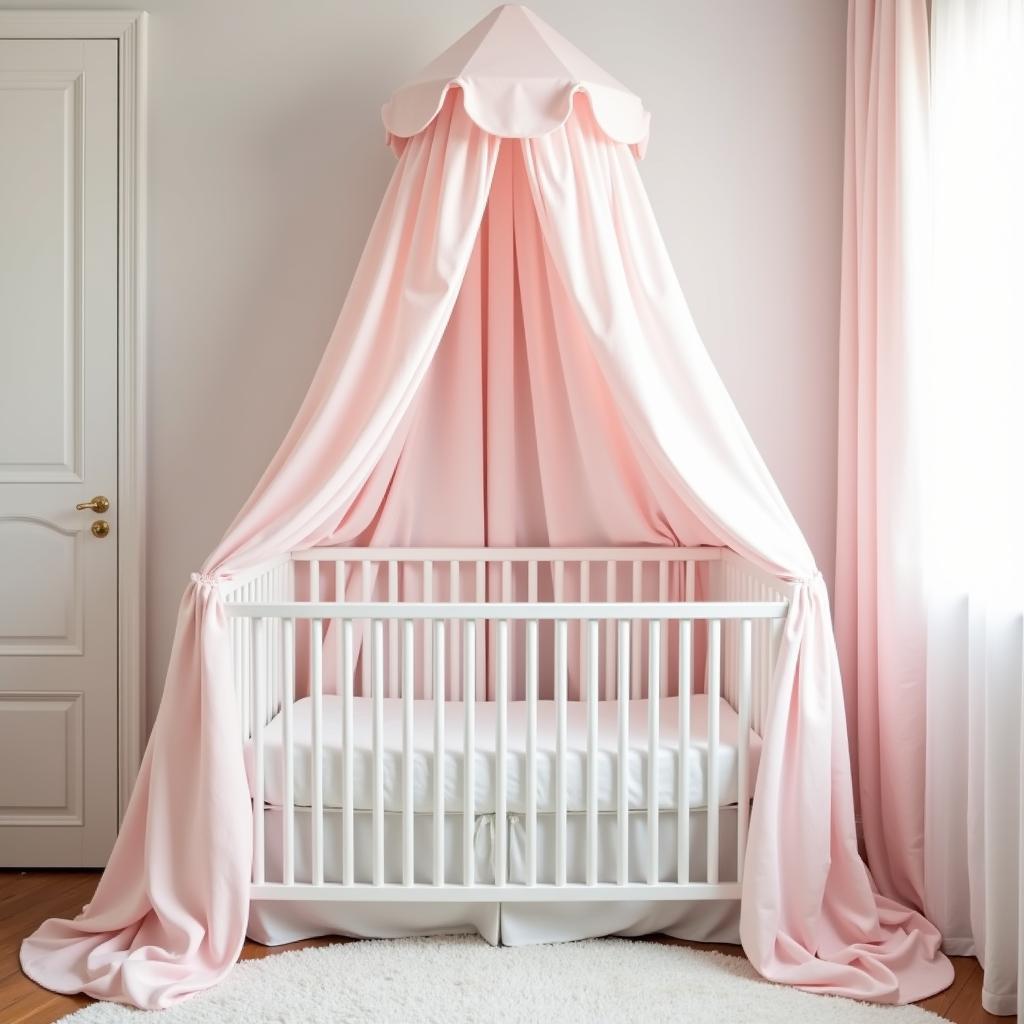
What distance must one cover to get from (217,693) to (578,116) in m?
1.59

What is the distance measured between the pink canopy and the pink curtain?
28cm

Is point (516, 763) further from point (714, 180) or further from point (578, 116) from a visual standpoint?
point (714, 180)

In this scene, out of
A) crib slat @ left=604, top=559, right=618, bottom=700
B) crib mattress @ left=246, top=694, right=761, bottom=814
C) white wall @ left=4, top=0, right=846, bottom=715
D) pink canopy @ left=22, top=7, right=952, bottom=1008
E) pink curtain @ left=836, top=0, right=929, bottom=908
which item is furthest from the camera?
white wall @ left=4, top=0, right=846, bottom=715

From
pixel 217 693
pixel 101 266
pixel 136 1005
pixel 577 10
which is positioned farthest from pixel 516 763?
pixel 577 10

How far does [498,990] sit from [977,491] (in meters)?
1.50

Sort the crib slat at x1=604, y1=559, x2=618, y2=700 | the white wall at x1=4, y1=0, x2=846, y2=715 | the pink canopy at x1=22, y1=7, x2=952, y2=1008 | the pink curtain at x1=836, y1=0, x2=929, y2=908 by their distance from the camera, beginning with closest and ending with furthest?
the pink canopy at x1=22, y1=7, x2=952, y2=1008
the pink curtain at x1=836, y1=0, x2=929, y2=908
the crib slat at x1=604, y1=559, x2=618, y2=700
the white wall at x1=4, y1=0, x2=846, y2=715

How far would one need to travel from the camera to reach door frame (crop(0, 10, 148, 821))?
3.02 m

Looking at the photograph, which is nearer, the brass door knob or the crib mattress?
the crib mattress

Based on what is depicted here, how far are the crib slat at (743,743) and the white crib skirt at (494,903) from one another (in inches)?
3.9

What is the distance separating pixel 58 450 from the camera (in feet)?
10.0

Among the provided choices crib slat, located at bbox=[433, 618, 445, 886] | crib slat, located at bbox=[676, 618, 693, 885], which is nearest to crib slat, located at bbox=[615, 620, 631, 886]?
crib slat, located at bbox=[676, 618, 693, 885]

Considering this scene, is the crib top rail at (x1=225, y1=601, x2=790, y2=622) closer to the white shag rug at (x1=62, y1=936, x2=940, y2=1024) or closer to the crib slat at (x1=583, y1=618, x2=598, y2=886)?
the crib slat at (x1=583, y1=618, x2=598, y2=886)

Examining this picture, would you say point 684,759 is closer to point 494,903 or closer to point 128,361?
point 494,903

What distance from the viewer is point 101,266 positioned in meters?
3.04
